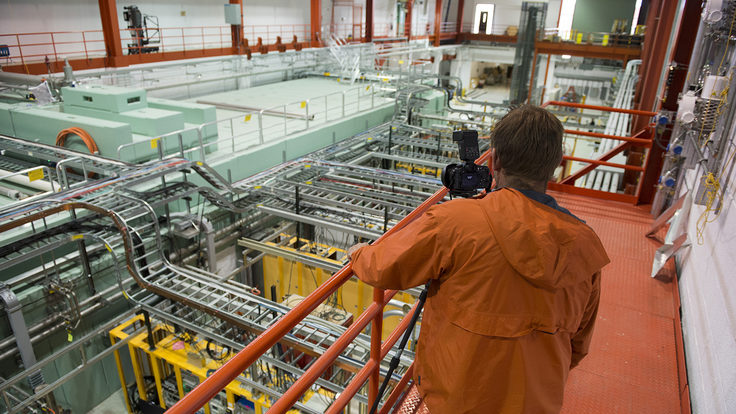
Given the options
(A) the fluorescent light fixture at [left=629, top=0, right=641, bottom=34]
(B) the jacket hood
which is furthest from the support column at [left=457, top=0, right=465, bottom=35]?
(B) the jacket hood

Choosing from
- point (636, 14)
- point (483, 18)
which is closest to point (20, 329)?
point (636, 14)

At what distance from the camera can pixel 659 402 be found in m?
2.69

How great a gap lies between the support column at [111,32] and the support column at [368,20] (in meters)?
11.7

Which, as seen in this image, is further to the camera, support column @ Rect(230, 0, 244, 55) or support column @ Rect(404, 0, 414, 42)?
support column @ Rect(404, 0, 414, 42)

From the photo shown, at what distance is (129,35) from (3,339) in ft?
32.0

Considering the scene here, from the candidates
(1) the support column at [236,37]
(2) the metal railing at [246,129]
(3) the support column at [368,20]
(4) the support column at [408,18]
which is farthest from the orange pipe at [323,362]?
(4) the support column at [408,18]

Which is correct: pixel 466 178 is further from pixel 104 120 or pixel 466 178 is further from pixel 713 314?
pixel 104 120

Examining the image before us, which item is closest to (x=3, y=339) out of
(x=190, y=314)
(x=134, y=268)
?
(x=134, y=268)

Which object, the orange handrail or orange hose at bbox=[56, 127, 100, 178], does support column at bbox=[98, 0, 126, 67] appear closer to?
orange hose at bbox=[56, 127, 100, 178]

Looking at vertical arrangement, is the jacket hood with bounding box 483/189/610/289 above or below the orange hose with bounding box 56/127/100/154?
above

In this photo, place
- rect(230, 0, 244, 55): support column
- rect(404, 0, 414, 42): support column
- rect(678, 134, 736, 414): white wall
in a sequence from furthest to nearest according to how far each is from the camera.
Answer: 1. rect(404, 0, 414, 42): support column
2. rect(230, 0, 244, 55): support column
3. rect(678, 134, 736, 414): white wall

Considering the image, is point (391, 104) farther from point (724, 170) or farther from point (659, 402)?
point (659, 402)

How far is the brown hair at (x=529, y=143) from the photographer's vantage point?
4.47ft

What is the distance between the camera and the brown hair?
1.36 metres
